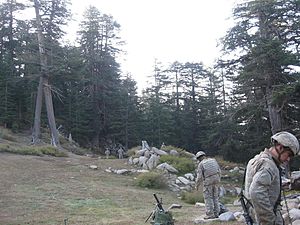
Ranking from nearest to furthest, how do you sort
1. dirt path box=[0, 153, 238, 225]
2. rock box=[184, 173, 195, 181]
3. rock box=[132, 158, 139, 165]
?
dirt path box=[0, 153, 238, 225] < rock box=[184, 173, 195, 181] < rock box=[132, 158, 139, 165]

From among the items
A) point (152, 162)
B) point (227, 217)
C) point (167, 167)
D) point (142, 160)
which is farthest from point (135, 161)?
point (227, 217)

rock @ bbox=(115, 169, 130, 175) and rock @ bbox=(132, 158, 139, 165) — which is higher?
rock @ bbox=(132, 158, 139, 165)

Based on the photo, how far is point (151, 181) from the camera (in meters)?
15.4

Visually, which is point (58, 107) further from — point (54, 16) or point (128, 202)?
point (128, 202)

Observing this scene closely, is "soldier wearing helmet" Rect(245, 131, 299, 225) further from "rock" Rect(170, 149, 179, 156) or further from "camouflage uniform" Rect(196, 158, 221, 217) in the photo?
"rock" Rect(170, 149, 179, 156)

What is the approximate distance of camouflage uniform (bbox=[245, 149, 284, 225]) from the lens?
137 inches

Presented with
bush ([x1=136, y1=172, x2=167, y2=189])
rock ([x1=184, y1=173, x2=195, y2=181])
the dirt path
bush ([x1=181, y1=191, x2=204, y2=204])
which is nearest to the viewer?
the dirt path

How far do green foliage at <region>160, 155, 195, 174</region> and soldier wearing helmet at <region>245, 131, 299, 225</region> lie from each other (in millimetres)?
14571

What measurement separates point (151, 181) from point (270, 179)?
12077 mm

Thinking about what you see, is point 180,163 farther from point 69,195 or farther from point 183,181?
point 69,195

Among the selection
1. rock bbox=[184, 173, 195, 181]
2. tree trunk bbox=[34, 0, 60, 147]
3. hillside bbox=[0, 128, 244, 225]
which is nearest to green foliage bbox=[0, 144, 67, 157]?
hillside bbox=[0, 128, 244, 225]

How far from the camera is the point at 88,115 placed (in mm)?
38500

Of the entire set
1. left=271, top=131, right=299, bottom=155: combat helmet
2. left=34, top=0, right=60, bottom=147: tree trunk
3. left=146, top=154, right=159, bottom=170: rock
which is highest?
left=34, top=0, right=60, bottom=147: tree trunk

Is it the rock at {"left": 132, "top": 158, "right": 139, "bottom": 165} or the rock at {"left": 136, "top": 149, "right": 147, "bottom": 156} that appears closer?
the rock at {"left": 132, "top": 158, "right": 139, "bottom": 165}
